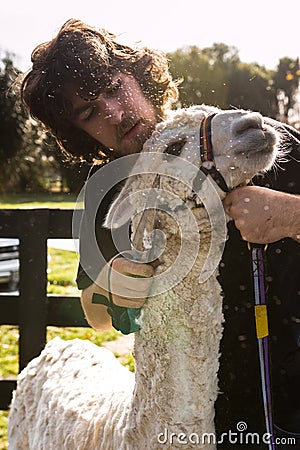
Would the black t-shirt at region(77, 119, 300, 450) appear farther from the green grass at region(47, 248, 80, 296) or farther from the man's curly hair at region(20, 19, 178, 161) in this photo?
the green grass at region(47, 248, 80, 296)

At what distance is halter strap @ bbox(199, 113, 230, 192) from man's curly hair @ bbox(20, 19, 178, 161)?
530 millimetres

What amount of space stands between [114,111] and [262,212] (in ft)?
2.39

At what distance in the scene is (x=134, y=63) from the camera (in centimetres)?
235

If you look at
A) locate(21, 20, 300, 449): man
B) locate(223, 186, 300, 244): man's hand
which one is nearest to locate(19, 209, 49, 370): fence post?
locate(21, 20, 300, 449): man

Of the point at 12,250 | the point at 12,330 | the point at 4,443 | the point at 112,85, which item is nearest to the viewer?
the point at 112,85

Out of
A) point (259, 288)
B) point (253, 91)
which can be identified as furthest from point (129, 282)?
point (253, 91)

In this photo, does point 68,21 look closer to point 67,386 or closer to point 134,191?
point 134,191

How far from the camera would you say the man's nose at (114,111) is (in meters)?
2.11

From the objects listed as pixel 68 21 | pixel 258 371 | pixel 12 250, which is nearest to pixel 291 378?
pixel 258 371

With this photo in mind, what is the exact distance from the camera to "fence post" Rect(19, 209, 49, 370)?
361 centimetres

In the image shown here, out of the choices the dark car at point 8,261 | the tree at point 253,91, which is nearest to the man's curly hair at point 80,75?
the dark car at point 8,261

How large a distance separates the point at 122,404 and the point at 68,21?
1.41 metres

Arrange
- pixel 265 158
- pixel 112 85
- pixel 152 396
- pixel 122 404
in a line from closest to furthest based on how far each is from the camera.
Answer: pixel 265 158 < pixel 152 396 < pixel 122 404 < pixel 112 85

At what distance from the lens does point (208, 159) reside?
166 cm
